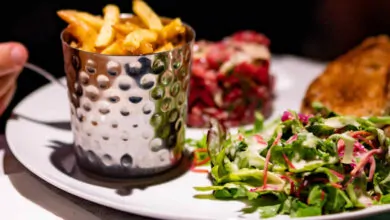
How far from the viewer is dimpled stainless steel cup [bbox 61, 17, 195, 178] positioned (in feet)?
5.79

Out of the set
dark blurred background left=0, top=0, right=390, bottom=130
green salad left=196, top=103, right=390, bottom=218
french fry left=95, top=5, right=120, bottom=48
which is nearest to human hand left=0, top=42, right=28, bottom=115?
french fry left=95, top=5, right=120, bottom=48

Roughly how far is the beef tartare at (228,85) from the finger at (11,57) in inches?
28.4

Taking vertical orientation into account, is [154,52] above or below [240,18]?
above

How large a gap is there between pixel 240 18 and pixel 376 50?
131 centimetres

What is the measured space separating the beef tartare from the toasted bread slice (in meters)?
0.22

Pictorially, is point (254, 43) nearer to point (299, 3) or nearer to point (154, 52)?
point (154, 52)

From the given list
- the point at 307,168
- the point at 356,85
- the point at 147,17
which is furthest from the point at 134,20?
the point at 356,85

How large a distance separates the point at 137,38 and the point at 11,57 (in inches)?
19.4

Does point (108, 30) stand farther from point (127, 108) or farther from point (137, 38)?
point (127, 108)

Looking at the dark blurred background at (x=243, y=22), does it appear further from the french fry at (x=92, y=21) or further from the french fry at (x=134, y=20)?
the french fry at (x=92, y=21)

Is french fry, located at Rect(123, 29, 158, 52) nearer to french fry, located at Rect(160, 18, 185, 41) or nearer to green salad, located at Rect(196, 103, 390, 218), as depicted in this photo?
french fry, located at Rect(160, 18, 185, 41)

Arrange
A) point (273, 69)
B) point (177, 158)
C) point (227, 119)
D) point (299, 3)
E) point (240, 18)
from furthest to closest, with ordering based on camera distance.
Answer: point (299, 3), point (240, 18), point (273, 69), point (227, 119), point (177, 158)

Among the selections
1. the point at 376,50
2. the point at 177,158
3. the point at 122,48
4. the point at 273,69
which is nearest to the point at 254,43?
the point at 273,69

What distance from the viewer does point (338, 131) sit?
181 cm
